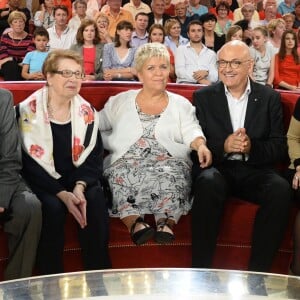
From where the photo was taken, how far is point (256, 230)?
297 cm

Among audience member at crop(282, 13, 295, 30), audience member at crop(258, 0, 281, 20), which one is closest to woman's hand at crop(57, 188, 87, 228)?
audience member at crop(282, 13, 295, 30)

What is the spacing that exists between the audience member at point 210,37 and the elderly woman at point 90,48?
3.46 feet

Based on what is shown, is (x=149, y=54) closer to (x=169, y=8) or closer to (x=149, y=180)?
(x=149, y=180)

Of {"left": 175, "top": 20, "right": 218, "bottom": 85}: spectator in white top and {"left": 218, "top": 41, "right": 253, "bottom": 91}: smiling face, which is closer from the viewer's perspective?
{"left": 218, "top": 41, "right": 253, "bottom": 91}: smiling face

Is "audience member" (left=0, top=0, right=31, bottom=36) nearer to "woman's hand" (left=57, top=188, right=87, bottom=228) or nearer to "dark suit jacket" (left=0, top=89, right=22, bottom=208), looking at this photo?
"dark suit jacket" (left=0, top=89, right=22, bottom=208)

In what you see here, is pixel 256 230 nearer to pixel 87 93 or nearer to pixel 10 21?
pixel 87 93

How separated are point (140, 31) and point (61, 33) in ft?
2.31

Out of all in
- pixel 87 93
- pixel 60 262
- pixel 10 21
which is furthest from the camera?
pixel 10 21

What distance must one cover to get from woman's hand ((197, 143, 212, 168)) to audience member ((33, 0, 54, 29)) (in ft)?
14.8

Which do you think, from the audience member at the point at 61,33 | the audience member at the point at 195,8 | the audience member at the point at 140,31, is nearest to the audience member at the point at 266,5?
the audience member at the point at 195,8

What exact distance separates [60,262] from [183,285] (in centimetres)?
118

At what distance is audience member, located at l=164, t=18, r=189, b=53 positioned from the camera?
251 inches

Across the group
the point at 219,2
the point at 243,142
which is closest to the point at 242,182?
the point at 243,142

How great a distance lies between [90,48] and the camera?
600 centimetres
